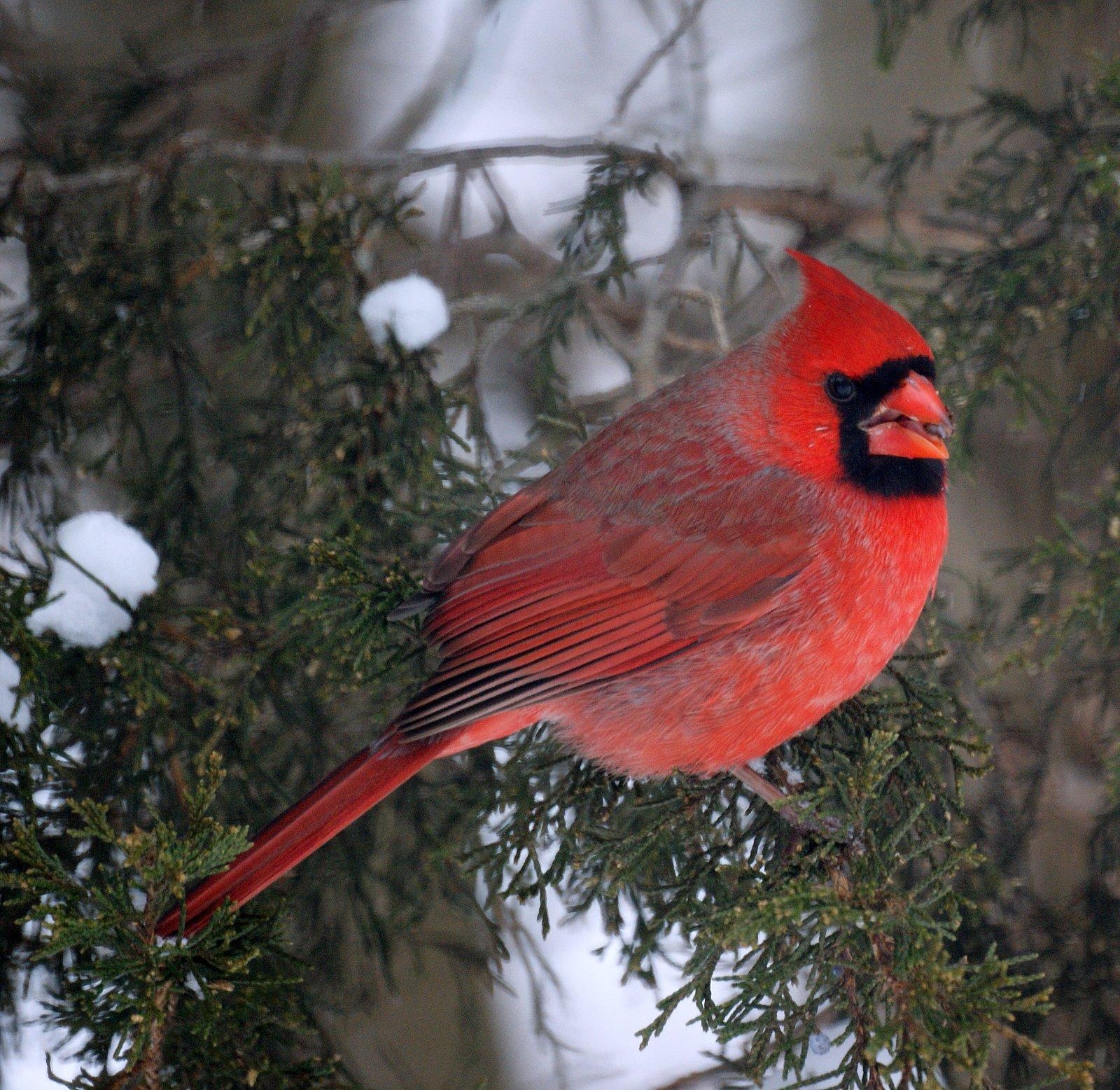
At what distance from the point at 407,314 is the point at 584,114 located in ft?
8.94

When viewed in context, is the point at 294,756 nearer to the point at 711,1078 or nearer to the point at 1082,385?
the point at 711,1078

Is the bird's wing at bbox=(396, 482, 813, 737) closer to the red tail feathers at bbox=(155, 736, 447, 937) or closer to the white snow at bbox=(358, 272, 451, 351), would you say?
the red tail feathers at bbox=(155, 736, 447, 937)

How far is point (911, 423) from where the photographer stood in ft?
6.95

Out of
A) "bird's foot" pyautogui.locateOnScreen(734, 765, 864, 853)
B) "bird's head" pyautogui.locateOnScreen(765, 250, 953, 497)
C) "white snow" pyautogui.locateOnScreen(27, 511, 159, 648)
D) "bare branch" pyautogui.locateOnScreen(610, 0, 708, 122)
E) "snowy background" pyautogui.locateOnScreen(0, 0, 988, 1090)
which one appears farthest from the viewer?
"snowy background" pyautogui.locateOnScreen(0, 0, 988, 1090)

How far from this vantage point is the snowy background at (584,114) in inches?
133

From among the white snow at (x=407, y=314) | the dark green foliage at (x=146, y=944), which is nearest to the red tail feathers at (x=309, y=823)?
the dark green foliage at (x=146, y=944)

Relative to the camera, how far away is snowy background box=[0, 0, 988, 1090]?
11.0 feet

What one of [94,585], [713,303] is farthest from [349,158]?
[94,585]

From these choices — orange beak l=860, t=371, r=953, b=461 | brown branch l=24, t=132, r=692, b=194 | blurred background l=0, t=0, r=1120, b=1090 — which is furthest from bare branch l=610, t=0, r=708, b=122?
orange beak l=860, t=371, r=953, b=461

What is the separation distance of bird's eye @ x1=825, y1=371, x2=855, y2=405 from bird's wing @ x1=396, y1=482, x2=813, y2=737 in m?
0.20

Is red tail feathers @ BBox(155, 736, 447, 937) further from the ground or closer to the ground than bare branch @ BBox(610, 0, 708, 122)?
closer to the ground

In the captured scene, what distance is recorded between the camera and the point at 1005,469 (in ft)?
11.4

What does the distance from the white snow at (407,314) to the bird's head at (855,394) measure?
686mm

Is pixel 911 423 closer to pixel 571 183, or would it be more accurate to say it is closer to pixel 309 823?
pixel 309 823
